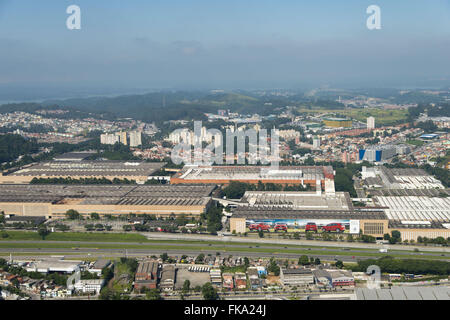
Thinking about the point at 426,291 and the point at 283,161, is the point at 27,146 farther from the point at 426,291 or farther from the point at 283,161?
the point at 426,291

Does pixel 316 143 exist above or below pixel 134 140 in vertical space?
below

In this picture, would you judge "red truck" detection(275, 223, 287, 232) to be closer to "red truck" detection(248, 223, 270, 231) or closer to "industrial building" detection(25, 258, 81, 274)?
"red truck" detection(248, 223, 270, 231)

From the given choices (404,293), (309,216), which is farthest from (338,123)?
(404,293)

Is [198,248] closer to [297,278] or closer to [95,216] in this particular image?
[297,278]

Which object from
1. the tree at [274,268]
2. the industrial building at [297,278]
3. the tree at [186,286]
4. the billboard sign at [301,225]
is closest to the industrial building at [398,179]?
the billboard sign at [301,225]

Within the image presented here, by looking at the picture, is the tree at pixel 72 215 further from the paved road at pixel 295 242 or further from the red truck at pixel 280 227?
the red truck at pixel 280 227

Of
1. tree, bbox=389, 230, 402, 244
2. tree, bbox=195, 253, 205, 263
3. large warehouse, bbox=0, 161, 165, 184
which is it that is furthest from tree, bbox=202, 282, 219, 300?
large warehouse, bbox=0, 161, 165, 184
